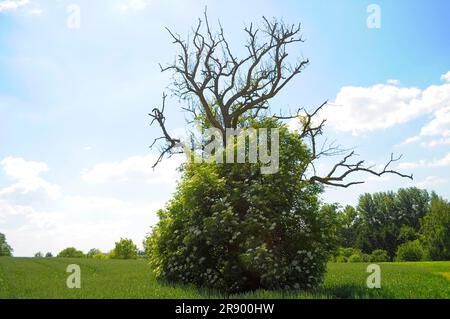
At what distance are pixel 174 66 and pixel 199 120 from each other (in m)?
3.86

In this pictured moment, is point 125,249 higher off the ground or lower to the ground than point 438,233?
lower

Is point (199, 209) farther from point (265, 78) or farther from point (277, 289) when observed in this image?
point (265, 78)

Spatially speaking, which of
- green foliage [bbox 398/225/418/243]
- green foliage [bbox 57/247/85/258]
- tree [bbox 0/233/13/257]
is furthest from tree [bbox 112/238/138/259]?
tree [bbox 0/233/13/257]

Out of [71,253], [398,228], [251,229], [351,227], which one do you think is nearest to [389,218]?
[398,228]

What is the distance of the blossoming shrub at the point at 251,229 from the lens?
42.7ft

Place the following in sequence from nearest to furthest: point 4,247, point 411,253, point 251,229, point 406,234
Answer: point 251,229
point 411,253
point 406,234
point 4,247

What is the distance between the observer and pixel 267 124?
15.8 m

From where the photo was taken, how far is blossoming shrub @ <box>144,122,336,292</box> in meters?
13.0

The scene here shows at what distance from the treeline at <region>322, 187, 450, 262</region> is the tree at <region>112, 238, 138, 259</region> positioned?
33435mm

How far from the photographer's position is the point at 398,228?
93.1 metres

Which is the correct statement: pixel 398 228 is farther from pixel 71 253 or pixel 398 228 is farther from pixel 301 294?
pixel 301 294

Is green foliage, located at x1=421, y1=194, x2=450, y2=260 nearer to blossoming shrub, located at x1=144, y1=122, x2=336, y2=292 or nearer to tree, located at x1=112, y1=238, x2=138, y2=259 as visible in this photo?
tree, located at x1=112, y1=238, x2=138, y2=259

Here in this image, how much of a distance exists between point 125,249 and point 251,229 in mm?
64694
